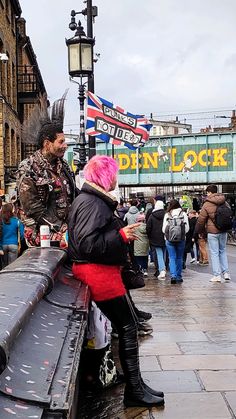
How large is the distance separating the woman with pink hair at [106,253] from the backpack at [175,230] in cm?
787

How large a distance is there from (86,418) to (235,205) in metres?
39.6

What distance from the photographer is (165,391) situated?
4785mm

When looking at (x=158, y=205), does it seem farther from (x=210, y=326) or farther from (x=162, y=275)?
(x=210, y=326)

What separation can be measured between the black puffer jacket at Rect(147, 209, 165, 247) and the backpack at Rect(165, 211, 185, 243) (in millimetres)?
967

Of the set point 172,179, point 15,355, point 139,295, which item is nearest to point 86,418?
point 15,355

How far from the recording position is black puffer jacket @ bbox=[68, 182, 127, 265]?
3.93 m

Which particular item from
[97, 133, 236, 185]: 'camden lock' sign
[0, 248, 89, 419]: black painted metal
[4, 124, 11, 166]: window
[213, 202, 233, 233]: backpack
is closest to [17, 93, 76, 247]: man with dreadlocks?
[0, 248, 89, 419]: black painted metal

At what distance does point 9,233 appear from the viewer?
1134cm

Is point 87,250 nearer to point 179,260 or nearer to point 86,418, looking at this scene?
point 86,418

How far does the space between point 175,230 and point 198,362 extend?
666cm

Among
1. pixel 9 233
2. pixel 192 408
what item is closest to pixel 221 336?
pixel 192 408

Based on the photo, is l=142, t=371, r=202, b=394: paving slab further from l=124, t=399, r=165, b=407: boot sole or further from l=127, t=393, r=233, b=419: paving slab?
l=124, t=399, r=165, b=407: boot sole

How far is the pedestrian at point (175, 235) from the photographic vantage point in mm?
12195

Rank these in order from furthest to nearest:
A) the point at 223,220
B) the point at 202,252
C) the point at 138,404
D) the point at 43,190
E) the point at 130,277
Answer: the point at 202,252
the point at 223,220
the point at 43,190
the point at 130,277
the point at 138,404
